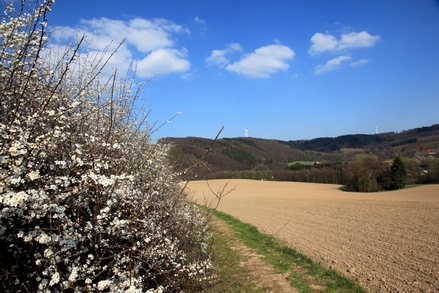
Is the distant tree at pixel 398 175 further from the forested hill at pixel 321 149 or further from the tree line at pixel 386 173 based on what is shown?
the forested hill at pixel 321 149

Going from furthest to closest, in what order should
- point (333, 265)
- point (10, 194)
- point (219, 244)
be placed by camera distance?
point (219, 244), point (333, 265), point (10, 194)

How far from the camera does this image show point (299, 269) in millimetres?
9625

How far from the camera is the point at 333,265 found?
10.1 metres

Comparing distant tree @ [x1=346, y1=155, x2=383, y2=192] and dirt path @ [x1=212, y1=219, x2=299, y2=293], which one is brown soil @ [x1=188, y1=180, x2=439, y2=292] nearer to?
dirt path @ [x1=212, y1=219, x2=299, y2=293]

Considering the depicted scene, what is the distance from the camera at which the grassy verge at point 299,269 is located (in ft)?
26.5

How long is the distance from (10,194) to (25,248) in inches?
40.5

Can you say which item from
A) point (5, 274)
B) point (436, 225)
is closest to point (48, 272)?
point (5, 274)

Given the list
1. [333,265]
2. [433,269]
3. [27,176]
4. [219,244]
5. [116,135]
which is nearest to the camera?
[27,176]

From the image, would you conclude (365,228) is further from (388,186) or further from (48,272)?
(388,186)

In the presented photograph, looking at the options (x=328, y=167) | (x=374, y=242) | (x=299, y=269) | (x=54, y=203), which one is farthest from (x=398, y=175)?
(x=54, y=203)

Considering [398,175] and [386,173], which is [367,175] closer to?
[386,173]

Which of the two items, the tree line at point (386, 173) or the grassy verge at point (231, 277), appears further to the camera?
the tree line at point (386, 173)

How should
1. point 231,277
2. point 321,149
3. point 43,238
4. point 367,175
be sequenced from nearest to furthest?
point 43,238
point 231,277
point 367,175
point 321,149

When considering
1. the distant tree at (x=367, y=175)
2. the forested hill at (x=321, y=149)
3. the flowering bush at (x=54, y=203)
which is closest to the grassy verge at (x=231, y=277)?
the flowering bush at (x=54, y=203)
